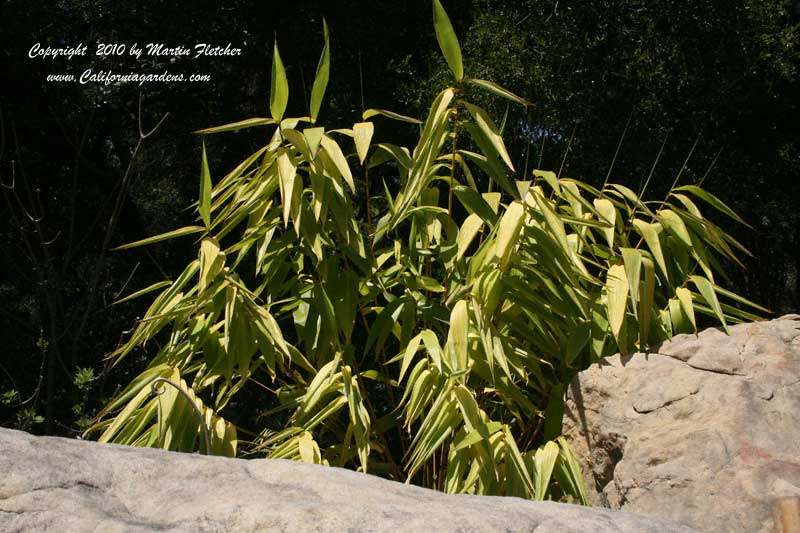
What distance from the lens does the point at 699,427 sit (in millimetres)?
1813

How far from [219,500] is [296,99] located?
3.31 m

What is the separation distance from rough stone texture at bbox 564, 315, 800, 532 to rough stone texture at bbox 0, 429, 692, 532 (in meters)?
Result: 0.54

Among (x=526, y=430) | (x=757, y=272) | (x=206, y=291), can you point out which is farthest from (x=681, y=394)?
(x=757, y=272)

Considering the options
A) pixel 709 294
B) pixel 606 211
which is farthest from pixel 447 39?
pixel 709 294

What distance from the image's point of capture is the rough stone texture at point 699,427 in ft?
5.53

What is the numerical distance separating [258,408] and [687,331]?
2201 mm

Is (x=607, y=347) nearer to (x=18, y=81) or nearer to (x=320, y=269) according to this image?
(x=320, y=269)

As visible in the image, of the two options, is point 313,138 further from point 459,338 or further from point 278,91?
point 459,338

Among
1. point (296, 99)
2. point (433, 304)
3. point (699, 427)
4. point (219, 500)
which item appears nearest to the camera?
point (219, 500)

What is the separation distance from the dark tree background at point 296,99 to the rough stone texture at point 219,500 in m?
2.59

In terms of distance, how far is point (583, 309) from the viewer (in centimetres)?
219

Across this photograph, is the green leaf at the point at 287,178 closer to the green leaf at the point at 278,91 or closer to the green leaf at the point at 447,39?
the green leaf at the point at 278,91

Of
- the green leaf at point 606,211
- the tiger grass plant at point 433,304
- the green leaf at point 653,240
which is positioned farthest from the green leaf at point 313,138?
the green leaf at point 653,240

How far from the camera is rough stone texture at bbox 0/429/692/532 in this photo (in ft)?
3.68
